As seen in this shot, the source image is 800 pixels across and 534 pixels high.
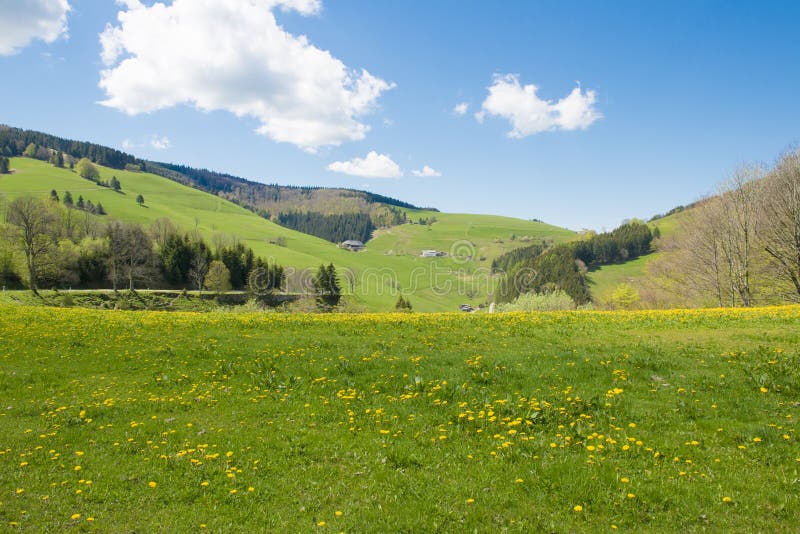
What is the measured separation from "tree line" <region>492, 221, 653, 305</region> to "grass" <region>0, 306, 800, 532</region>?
13332cm

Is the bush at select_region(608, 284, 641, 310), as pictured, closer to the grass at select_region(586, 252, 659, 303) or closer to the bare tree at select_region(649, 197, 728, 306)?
the bare tree at select_region(649, 197, 728, 306)

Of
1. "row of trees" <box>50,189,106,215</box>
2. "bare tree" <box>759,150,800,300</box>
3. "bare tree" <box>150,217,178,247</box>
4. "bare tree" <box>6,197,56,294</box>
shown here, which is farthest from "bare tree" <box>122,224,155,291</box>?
"bare tree" <box>759,150,800,300</box>

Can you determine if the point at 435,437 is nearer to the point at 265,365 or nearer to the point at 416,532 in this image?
the point at 416,532

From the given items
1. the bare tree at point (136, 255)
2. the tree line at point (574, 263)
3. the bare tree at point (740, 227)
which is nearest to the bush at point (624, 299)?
the tree line at point (574, 263)

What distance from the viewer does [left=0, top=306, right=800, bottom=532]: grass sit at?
6.67 meters

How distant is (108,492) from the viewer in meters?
7.51

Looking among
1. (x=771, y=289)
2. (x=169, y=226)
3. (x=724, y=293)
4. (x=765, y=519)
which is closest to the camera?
(x=765, y=519)

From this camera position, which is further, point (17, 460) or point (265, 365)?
point (265, 365)

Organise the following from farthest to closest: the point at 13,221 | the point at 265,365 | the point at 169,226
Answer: the point at 169,226 < the point at 13,221 < the point at 265,365

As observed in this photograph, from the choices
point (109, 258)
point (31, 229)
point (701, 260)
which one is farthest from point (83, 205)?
point (701, 260)

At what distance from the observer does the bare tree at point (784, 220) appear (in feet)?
133

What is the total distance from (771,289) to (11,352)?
219 feet

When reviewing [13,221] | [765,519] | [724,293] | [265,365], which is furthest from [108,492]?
[13,221]

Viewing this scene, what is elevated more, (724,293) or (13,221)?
(13,221)
